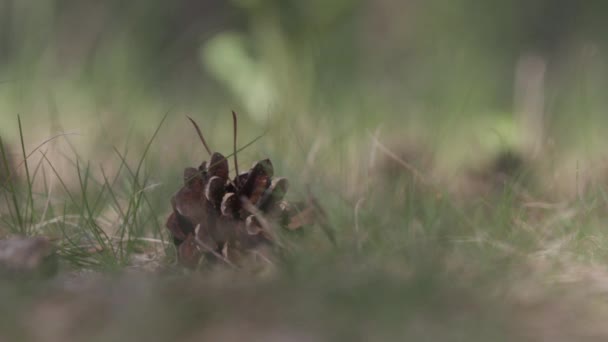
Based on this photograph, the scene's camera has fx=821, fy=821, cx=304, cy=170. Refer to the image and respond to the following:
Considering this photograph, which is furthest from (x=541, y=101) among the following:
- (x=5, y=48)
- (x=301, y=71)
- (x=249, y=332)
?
(x=5, y=48)

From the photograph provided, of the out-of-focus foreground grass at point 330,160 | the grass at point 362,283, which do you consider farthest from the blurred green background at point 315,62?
the grass at point 362,283

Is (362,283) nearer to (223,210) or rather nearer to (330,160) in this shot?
(223,210)

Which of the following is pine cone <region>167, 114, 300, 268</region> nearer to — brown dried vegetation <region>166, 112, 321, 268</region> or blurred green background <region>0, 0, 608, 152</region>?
brown dried vegetation <region>166, 112, 321, 268</region>

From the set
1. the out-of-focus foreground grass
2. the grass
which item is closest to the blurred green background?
the out-of-focus foreground grass

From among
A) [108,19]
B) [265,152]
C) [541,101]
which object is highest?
[108,19]

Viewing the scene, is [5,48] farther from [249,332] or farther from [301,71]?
[249,332]

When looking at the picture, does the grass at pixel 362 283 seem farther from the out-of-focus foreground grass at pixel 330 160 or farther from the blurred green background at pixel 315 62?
the blurred green background at pixel 315 62
